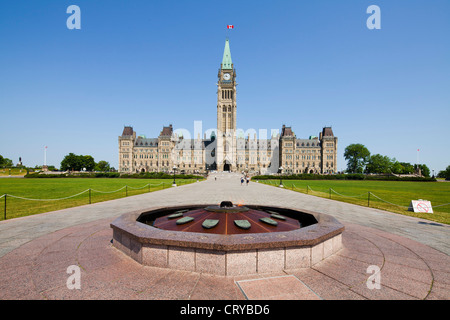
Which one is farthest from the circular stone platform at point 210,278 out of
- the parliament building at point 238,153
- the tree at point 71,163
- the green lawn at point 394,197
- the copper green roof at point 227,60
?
the tree at point 71,163

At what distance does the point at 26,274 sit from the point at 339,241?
7.37m

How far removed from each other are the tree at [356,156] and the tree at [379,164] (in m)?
2.33

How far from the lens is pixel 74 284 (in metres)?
3.96

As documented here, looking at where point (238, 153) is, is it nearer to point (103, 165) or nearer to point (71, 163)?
point (71, 163)

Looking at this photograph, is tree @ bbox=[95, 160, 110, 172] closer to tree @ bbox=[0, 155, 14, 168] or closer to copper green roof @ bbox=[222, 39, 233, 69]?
tree @ bbox=[0, 155, 14, 168]

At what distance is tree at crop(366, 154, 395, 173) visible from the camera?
10031 centimetres

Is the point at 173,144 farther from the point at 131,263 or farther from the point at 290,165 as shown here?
the point at 131,263

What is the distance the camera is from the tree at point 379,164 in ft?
329

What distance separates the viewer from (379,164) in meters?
101

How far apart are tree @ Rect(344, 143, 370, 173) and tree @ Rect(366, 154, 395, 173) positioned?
233 cm

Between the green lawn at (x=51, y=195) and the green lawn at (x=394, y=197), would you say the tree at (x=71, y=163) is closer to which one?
the green lawn at (x=51, y=195)

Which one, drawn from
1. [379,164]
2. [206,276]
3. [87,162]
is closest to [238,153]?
[379,164]
